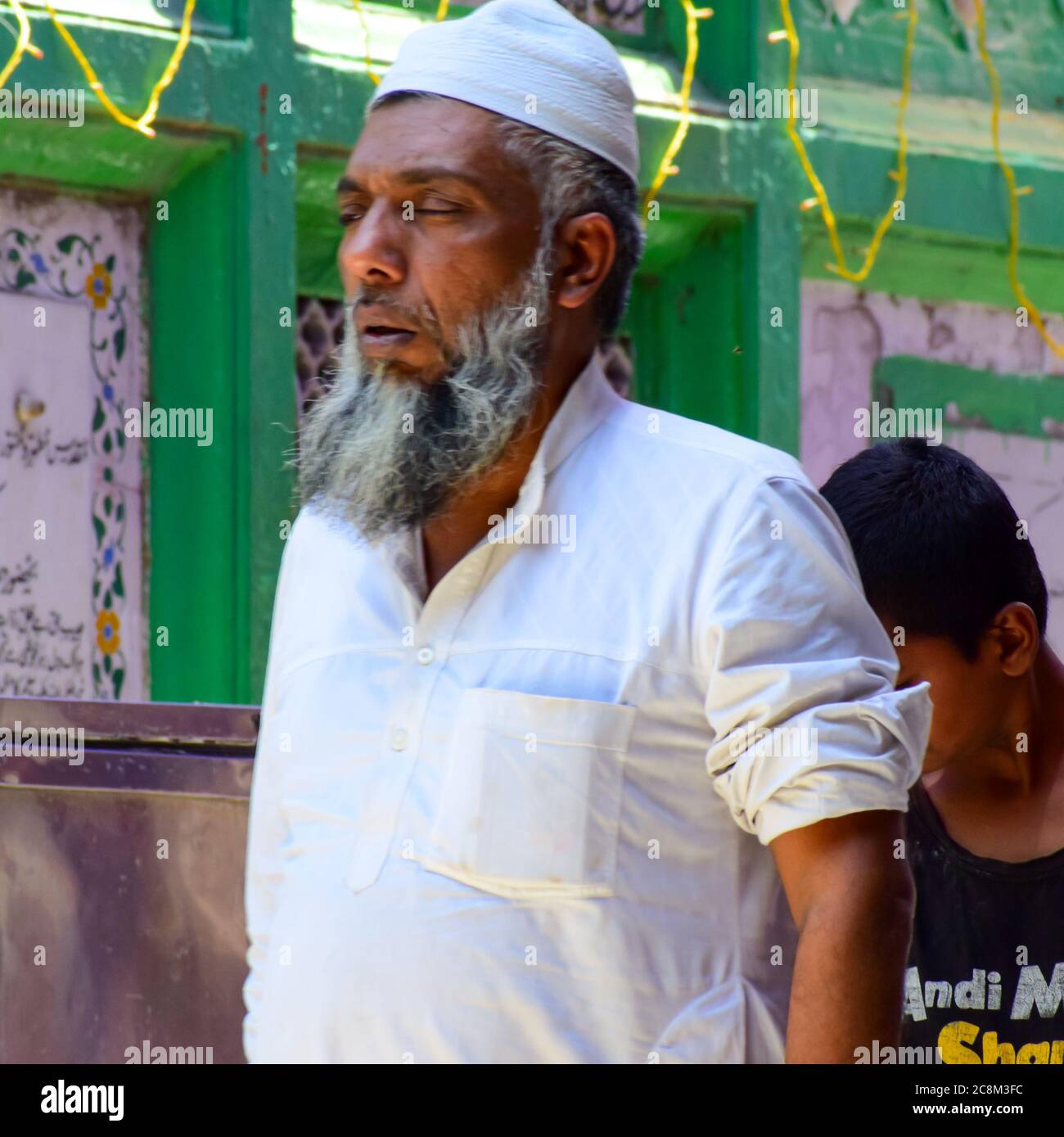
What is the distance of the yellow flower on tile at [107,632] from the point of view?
510 cm

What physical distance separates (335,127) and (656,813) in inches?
141

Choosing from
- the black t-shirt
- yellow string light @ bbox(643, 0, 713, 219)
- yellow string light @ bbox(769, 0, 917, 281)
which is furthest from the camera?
yellow string light @ bbox(769, 0, 917, 281)

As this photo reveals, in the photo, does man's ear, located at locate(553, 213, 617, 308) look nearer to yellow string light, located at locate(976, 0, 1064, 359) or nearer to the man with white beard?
the man with white beard

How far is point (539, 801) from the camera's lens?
1959 mm

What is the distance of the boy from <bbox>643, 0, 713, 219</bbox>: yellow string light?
272cm

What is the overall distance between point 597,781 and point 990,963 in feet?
3.17

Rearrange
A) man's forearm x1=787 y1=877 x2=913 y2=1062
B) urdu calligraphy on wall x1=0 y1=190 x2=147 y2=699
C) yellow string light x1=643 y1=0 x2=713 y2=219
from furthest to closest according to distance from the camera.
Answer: yellow string light x1=643 y1=0 x2=713 y2=219 < urdu calligraphy on wall x1=0 y1=190 x2=147 y2=699 < man's forearm x1=787 y1=877 x2=913 y2=1062

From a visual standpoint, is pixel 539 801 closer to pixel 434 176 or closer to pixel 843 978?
pixel 843 978

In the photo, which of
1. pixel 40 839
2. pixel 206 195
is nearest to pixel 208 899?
pixel 40 839

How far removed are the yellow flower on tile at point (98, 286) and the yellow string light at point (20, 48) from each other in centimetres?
57

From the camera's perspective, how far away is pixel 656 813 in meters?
1.97

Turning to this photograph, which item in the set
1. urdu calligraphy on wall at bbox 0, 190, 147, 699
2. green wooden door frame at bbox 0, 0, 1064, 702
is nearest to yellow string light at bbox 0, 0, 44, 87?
green wooden door frame at bbox 0, 0, 1064, 702

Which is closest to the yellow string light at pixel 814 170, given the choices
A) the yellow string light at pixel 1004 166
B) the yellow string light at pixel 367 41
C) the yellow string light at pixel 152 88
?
the yellow string light at pixel 1004 166

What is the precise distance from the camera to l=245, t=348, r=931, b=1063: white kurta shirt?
1.93 metres
